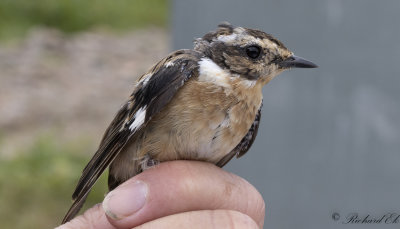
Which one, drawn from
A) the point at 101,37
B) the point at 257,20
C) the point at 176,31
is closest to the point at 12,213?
the point at 176,31

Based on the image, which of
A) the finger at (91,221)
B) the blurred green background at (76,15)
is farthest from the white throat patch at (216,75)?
the blurred green background at (76,15)

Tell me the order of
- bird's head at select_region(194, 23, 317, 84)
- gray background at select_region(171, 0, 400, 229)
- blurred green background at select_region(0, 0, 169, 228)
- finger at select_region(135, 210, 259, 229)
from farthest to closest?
blurred green background at select_region(0, 0, 169, 228)
gray background at select_region(171, 0, 400, 229)
bird's head at select_region(194, 23, 317, 84)
finger at select_region(135, 210, 259, 229)

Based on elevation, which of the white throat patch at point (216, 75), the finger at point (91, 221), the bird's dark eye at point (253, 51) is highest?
the bird's dark eye at point (253, 51)

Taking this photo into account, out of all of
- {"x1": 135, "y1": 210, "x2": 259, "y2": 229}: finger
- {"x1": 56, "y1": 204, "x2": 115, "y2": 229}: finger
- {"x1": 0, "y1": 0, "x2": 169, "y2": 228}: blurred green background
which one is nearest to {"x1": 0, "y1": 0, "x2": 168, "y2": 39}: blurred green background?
{"x1": 0, "y1": 0, "x2": 169, "y2": 228}: blurred green background

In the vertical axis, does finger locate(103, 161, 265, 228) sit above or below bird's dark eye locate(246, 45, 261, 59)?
below

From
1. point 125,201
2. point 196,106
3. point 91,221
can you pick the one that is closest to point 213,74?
point 196,106

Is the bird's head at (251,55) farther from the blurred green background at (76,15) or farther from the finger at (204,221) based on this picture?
the blurred green background at (76,15)

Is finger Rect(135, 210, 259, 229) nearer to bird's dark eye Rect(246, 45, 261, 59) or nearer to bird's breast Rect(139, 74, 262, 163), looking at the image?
bird's breast Rect(139, 74, 262, 163)
